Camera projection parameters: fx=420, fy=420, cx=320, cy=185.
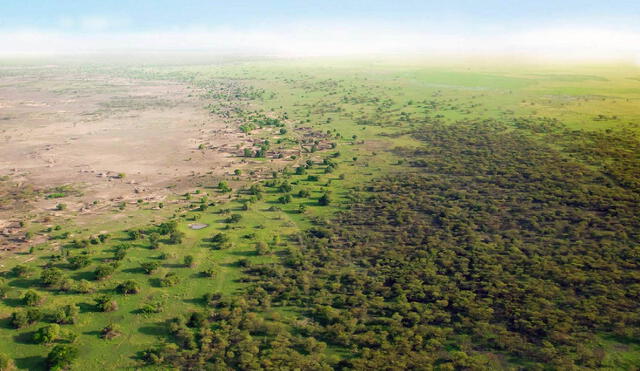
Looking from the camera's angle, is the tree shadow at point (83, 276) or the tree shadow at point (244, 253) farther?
the tree shadow at point (244, 253)

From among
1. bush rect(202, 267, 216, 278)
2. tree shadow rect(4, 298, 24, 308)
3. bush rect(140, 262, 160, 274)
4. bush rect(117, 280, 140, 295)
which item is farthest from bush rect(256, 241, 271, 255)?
tree shadow rect(4, 298, 24, 308)

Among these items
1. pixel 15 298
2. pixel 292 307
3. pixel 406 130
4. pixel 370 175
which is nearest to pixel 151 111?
pixel 406 130

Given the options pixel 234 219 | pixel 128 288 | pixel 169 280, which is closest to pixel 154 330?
pixel 128 288

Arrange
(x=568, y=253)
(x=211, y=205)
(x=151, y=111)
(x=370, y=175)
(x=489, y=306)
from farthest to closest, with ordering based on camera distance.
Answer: (x=151, y=111), (x=370, y=175), (x=211, y=205), (x=568, y=253), (x=489, y=306)

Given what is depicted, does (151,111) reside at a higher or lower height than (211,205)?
higher

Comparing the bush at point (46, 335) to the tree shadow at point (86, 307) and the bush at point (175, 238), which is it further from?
the bush at point (175, 238)

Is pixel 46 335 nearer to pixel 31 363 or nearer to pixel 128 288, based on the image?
pixel 31 363

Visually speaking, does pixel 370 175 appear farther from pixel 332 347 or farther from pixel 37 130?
pixel 37 130

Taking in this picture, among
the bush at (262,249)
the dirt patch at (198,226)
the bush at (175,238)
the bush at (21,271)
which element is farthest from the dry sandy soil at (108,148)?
the bush at (262,249)
